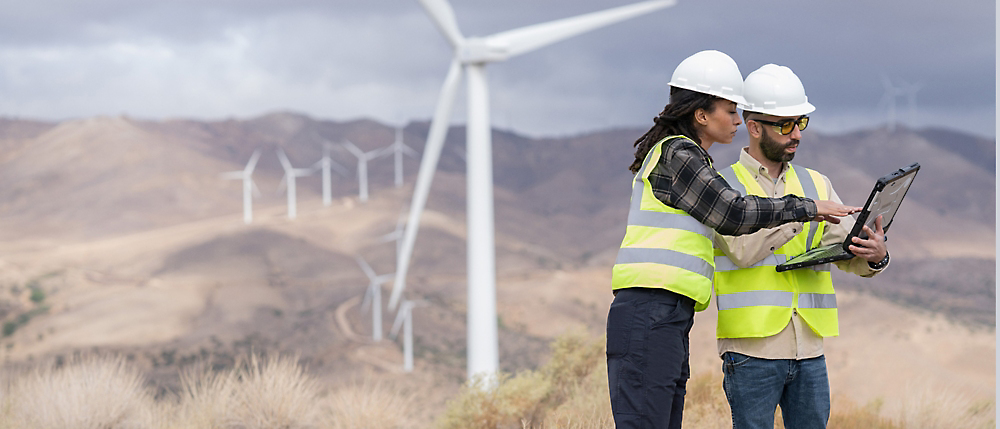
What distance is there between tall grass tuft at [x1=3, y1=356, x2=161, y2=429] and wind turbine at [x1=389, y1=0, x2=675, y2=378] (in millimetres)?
10254

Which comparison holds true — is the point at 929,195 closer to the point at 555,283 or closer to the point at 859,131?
the point at 859,131

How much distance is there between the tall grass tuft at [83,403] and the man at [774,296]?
6976 millimetres

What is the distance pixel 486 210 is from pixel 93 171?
425ft

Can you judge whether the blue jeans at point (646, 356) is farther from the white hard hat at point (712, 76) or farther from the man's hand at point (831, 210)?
the white hard hat at point (712, 76)

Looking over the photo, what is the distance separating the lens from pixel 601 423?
6.77 metres

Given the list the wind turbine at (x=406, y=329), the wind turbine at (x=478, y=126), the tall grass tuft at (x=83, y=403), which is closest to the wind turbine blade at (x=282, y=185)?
the wind turbine at (x=406, y=329)

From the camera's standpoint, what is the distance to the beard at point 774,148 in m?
4.45

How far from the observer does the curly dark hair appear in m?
4.12

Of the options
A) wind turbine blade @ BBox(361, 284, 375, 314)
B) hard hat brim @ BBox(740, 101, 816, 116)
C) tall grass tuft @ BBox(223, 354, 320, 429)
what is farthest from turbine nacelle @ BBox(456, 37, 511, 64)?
wind turbine blade @ BBox(361, 284, 375, 314)

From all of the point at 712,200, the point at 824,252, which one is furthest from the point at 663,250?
the point at 824,252

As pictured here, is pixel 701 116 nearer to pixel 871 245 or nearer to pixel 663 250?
pixel 663 250

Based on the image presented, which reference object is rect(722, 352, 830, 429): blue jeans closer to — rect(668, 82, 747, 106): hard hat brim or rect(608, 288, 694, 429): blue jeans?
rect(608, 288, 694, 429): blue jeans

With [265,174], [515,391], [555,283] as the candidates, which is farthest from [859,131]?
[515,391]

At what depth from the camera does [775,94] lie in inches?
171
